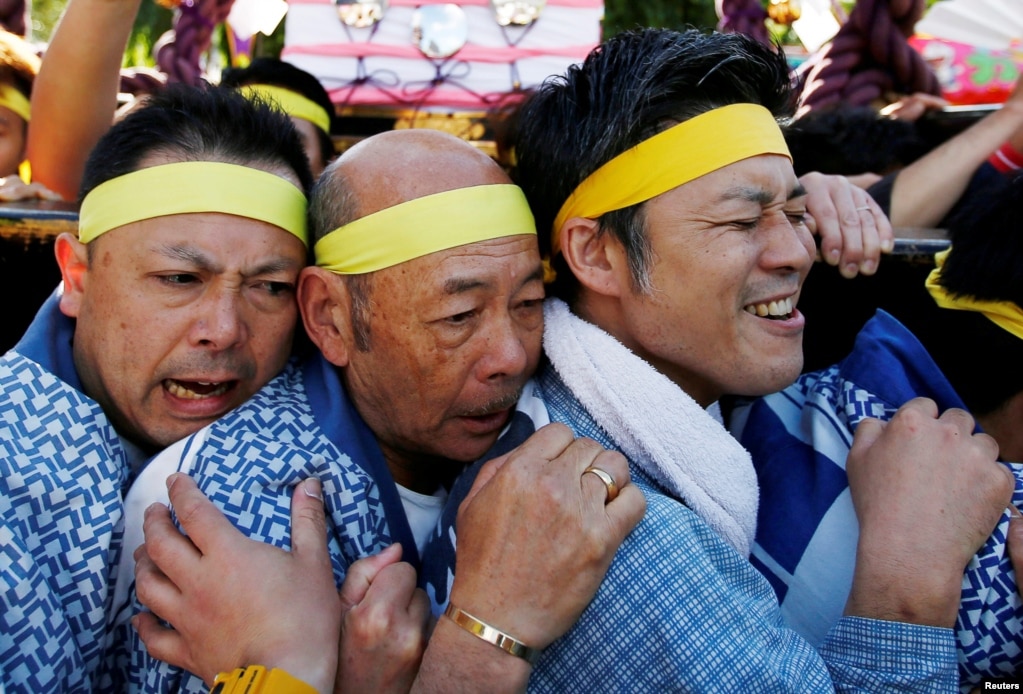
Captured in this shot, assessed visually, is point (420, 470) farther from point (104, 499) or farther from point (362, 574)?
point (104, 499)

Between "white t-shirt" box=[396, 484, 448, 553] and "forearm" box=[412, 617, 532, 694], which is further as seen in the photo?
"white t-shirt" box=[396, 484, 448, 553]

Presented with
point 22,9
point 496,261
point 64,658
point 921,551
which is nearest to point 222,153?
point 496,261

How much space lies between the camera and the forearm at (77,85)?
2.91 metres

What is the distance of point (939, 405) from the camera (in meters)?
2.17

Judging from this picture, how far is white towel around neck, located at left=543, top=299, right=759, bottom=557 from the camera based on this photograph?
187 cm

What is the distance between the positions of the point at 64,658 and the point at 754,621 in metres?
1.30

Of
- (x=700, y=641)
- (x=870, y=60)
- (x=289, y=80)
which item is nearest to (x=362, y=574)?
(x=700, y=641)

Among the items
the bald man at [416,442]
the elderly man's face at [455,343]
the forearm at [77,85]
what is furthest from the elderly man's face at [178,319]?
the forearm at [77,85]

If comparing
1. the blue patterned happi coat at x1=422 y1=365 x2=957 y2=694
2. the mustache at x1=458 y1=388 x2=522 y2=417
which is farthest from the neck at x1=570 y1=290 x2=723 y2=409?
the blue patterned happi coat at x1=422 y1=365 x2=957 y2=694

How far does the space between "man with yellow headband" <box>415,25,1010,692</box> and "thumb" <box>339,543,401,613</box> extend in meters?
0.15

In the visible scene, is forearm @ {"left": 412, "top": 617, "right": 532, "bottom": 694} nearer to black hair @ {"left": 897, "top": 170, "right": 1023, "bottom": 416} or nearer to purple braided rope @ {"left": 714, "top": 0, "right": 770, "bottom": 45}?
black hair @ {"left": 897, "top": 170, "right": 1023, "bottom": 416}

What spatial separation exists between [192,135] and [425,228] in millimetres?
672

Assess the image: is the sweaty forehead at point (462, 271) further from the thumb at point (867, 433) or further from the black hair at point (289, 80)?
the black hair at point (289, 80)

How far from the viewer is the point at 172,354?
201 cm
